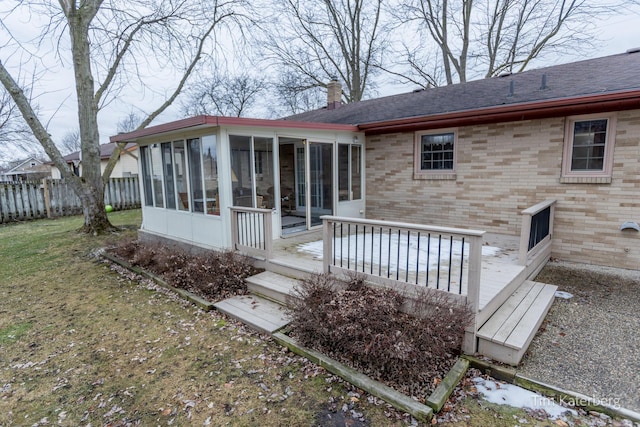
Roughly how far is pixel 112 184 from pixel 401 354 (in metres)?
15.2

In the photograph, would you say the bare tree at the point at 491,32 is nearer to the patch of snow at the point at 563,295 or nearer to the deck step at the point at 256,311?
the patch of snow at the point at 563,295

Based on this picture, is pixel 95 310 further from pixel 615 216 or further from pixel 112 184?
pixel 112 184

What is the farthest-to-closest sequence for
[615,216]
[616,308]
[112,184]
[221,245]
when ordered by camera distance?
[112,184] < [221,245] < [615,216] < [616,308]

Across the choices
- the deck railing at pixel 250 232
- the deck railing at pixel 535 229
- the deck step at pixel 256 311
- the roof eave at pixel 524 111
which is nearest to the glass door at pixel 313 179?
the roof eave at pixel 524 111

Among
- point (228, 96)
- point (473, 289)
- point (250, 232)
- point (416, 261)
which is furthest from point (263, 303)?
point (228, 96)

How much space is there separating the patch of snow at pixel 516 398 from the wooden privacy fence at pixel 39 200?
14.9 meters

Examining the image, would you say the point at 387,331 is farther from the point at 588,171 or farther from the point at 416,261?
the point at 588,171

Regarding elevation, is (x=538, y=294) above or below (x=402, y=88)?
below

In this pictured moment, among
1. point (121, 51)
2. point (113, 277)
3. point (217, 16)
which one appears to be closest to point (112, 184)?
point (121, 51)

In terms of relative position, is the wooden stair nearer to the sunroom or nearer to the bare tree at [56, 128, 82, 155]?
the sunroom

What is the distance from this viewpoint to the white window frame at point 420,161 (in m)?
6.59

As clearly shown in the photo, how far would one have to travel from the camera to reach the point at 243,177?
576 cm

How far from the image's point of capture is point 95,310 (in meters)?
4.53

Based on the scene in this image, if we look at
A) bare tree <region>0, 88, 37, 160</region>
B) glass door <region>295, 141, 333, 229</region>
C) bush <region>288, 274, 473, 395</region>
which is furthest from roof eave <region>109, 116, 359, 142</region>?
bare tree <region>0, 88, 37, 160</region>
